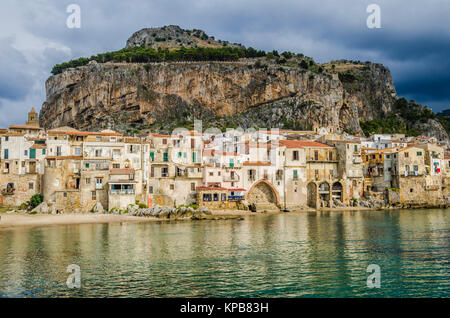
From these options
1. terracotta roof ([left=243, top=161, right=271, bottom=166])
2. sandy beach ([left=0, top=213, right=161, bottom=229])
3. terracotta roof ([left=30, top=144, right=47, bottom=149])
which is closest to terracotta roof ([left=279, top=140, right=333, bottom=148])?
terracotta roof ([left=243, top=161, right=271, bottom=166])

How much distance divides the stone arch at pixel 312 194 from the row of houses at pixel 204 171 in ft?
0.56

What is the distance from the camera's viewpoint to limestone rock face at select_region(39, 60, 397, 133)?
132750 millimetres

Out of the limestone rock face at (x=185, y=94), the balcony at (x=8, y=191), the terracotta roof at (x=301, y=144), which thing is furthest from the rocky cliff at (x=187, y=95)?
the balcony at (x=8, y=191)

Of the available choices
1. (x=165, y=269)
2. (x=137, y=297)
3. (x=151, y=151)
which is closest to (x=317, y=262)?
(x=165, y=269)

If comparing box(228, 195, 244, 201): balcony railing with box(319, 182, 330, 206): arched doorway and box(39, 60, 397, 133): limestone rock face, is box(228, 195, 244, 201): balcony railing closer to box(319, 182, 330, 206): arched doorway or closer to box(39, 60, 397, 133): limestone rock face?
box(319, 182, 330, 206): arched doorway

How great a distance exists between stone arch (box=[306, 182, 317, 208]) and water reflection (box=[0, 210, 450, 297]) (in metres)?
23.3

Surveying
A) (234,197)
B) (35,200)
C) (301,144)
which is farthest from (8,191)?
(301,144)

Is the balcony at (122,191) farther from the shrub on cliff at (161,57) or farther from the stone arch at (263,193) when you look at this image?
the shrub on cliff at (161,57)

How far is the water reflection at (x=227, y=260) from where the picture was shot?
2064 centimetres

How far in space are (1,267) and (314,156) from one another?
5538cm

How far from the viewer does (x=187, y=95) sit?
138 m

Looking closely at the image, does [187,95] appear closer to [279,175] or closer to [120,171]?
[279,175]

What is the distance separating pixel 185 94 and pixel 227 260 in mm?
114734

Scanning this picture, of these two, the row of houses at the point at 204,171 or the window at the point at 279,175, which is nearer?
the row of houses at the point at 204,171
